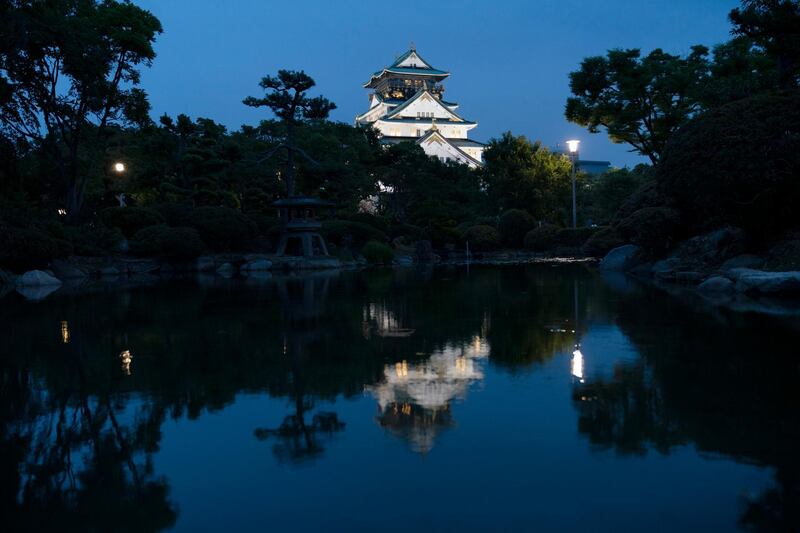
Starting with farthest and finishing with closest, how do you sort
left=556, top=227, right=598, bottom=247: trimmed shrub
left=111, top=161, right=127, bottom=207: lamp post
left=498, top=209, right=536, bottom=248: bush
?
left=498, top=209, right=536, bottom=248: bush < left=556, top=227, right=598, bottom=247: trimmed shrub < left=111, top=161, right=127, bottom=207: lamp post

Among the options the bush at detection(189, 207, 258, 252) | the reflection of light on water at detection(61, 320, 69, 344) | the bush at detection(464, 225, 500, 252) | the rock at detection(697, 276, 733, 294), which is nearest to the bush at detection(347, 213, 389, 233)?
the bush at detection(464, 225, 500, 252)

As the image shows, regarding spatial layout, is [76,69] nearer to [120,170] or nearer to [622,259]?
[120,170]

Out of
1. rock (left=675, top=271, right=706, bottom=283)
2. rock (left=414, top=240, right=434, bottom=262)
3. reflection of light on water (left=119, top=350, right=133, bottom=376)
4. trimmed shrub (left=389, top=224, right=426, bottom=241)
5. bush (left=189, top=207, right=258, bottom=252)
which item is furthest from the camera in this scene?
trimmed shrub (left=389, top=224, right=426, bottom=241)

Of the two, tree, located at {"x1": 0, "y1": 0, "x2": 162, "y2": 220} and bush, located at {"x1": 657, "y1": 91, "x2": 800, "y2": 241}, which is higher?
tree, located at {"x1": 0, "y1": 0, "x2": 162, "y2": 220}

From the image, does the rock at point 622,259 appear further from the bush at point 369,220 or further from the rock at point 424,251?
the bush at point 369,220

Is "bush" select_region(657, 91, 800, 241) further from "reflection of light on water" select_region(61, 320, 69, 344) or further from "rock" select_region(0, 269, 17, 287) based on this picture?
"rock" select_region(0, 269, 17, 287)

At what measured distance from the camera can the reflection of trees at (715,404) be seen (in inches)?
153

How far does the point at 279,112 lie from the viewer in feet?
103

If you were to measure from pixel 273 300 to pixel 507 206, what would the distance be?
3056cm

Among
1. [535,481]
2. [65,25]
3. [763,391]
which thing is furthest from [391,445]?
[65,25]

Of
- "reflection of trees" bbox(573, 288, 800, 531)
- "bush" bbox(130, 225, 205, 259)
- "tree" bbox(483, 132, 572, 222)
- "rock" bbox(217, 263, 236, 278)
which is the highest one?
"tree" bbox(483, 132, 572, 222)

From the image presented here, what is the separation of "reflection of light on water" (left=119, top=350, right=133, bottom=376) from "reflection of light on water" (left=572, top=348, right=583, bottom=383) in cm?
453

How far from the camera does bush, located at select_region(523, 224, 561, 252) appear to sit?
38.3 metres

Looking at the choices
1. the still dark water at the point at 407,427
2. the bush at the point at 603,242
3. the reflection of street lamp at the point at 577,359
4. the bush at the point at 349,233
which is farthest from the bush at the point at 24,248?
the bush at the point at 603,242
